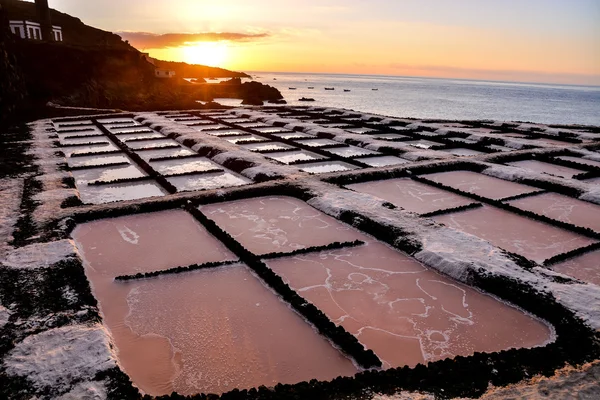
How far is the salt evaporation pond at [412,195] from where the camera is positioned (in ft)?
29.2

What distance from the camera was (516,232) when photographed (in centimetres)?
746

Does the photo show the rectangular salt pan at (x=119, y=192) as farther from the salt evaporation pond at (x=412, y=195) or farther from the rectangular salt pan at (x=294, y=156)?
the salt evaporation pond at (x=412, y=195)

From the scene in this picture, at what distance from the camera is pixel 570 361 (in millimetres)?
3916

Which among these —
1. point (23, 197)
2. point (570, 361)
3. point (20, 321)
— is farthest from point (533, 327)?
point (23, 197)

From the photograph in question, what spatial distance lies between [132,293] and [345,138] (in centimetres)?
1233

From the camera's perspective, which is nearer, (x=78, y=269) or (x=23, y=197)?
(x=78, y=269)

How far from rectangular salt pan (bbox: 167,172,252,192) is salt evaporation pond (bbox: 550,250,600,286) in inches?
267

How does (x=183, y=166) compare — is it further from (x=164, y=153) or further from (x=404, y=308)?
(x=404, y=308)

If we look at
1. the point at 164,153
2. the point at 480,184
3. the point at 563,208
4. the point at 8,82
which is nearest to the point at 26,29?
the point at 8,82

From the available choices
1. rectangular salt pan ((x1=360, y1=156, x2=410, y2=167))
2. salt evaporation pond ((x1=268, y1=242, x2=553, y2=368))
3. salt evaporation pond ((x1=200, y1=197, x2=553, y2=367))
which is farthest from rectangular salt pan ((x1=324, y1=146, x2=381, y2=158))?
salt evaporation pond ((x1=268, y1=242, x2=553, y2=368))

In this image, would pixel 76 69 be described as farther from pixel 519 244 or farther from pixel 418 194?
pixel 519 244

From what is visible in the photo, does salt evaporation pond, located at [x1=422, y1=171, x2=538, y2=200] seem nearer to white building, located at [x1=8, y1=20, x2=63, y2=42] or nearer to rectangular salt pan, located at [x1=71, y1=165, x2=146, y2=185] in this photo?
rectangular salt pan, located at [x1=71, y1=165, x2=146, y2=185]

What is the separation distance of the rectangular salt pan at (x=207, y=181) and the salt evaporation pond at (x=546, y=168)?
8483 mm

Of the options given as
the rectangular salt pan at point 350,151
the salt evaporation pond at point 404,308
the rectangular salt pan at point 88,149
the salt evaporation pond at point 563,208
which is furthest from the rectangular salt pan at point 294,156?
the salt evaporation pond at point 404,308
